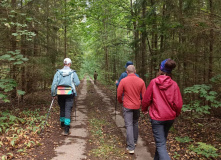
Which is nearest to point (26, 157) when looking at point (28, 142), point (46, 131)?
point (28, 142)

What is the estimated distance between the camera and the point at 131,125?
172 inches

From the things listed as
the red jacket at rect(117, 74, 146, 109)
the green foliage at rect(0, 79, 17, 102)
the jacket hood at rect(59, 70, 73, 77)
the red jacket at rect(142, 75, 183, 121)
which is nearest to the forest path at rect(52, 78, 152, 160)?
the red jacket at rect(117, 74, 146, 109)

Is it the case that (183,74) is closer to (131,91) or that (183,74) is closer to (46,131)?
(131,91)

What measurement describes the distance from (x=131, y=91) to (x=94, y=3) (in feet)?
29.2

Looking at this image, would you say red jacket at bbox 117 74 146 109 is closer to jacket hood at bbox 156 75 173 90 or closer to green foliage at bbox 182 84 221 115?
jacket hood at bbox 156 75 173 90

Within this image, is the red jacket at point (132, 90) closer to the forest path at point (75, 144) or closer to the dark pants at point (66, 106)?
the forest path at point (75, 144)

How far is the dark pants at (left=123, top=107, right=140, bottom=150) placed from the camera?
424 cm

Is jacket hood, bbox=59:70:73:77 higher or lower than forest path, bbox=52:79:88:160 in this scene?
higher

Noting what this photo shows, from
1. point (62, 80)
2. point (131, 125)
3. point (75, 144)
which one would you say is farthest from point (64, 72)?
point (131, 125)

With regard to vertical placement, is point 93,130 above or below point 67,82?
below

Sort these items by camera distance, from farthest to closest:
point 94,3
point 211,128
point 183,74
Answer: point 94,3 < point 183,74 < point 211,128

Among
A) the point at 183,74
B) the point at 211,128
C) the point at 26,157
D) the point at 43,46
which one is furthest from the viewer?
the point at 43,46

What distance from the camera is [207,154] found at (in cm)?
409

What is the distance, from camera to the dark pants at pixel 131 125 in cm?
424
